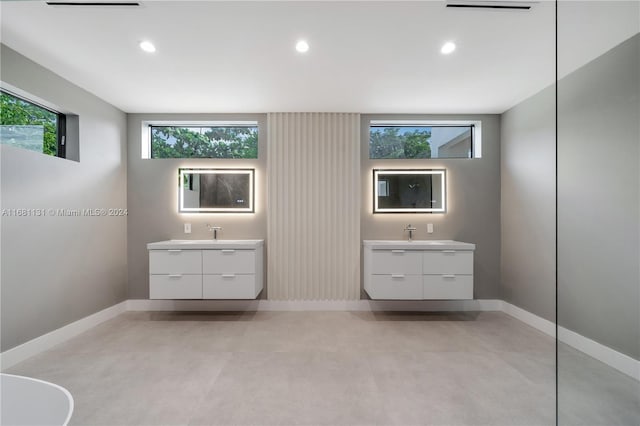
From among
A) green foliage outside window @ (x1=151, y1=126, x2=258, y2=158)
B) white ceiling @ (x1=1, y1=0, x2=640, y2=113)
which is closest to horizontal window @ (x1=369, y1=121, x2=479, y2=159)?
white ceiling @ (x1=1, y1=0, x2=640, y2=113)

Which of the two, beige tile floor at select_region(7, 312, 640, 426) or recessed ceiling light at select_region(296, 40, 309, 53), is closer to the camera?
beige tile floor at select_region(7, 312, 640, 426)

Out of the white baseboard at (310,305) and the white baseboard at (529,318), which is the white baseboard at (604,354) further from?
the white baseboard at (310,305)

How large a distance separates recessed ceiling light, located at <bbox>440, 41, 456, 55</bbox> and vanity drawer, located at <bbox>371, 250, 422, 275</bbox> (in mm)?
1913

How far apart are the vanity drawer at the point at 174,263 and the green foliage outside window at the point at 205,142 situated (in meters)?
1.38

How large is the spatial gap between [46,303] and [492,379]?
3736 millimetres

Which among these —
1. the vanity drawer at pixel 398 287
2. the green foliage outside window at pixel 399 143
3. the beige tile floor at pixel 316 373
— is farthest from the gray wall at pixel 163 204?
the vanity drawer at pixel 398 287

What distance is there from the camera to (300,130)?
345 cm

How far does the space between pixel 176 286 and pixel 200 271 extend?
302mm

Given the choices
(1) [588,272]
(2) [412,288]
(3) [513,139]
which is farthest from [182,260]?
(3) [513,139]

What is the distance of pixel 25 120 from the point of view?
235 centimetres

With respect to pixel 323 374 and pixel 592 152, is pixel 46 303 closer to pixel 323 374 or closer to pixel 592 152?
pixel 323 374

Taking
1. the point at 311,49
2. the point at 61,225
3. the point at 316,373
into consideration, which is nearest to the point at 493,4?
the point at 311,49

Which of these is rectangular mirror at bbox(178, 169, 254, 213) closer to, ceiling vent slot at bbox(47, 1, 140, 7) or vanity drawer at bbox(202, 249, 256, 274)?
vanity drawer at bbox(202, 249, 256, 274)

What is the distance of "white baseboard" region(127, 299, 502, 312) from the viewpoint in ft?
11.1
